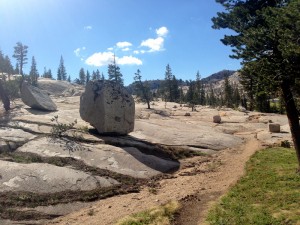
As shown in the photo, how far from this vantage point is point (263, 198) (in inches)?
663

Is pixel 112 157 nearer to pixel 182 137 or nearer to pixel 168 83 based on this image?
pixel 182 137

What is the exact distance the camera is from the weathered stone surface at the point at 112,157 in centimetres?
2255

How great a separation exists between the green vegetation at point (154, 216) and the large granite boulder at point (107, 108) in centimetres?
1380

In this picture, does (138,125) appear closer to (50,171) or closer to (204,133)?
(204,133)

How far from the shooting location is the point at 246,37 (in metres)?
18.7

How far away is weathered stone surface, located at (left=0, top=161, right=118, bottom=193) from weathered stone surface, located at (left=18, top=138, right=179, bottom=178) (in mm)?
2223

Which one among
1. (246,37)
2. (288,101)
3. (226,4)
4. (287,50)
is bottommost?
(288,101)

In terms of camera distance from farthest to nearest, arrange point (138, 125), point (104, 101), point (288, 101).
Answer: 1. point (138, 125)
2. point (104, 101)
3. point (288, 101)

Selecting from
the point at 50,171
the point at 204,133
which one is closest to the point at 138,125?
the point at 204,133

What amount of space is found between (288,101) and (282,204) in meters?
6.83

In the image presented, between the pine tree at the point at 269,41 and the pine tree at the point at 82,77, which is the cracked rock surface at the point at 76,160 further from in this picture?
the pine tree at the point at 82,77

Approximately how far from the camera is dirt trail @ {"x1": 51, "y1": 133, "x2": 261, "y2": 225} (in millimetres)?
15504

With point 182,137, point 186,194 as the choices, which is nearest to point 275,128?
point 182,137

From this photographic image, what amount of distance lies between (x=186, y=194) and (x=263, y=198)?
4.34 metres
